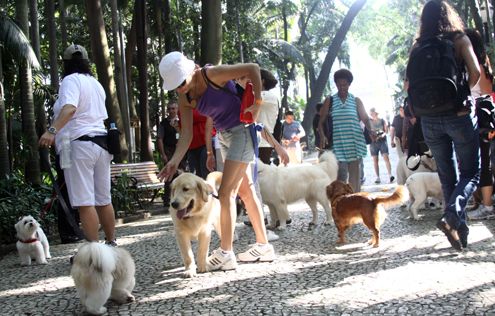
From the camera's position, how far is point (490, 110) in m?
5.41

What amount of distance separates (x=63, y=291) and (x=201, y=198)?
136cm

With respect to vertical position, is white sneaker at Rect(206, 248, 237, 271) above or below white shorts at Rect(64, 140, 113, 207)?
below

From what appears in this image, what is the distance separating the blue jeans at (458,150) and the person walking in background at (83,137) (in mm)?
3043


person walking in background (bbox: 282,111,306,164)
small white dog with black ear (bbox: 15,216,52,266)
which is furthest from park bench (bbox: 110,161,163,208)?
small white dog with black ear (bbox: 15,216,52,266)

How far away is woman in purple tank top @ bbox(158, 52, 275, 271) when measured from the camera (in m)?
4.44

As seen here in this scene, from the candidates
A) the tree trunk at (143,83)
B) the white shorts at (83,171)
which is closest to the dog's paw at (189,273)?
the white shorts at (83,171)

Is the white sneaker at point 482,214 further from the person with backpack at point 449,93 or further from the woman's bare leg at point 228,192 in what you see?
the woman's bare leg at point 228,192

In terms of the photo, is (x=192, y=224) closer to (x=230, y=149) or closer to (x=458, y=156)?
(x=230, y=149)

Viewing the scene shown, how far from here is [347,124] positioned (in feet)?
24.2

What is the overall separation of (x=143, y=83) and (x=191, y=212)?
12.3m

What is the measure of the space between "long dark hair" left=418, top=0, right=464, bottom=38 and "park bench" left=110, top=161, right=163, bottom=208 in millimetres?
6825

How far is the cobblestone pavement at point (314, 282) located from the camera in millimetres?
3578

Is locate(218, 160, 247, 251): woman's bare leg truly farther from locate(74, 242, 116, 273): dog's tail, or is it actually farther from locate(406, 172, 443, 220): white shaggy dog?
locate(406, 172, 443, 220): white shaggy dog

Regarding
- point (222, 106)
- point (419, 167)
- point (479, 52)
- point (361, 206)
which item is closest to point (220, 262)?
point (222, 106)
